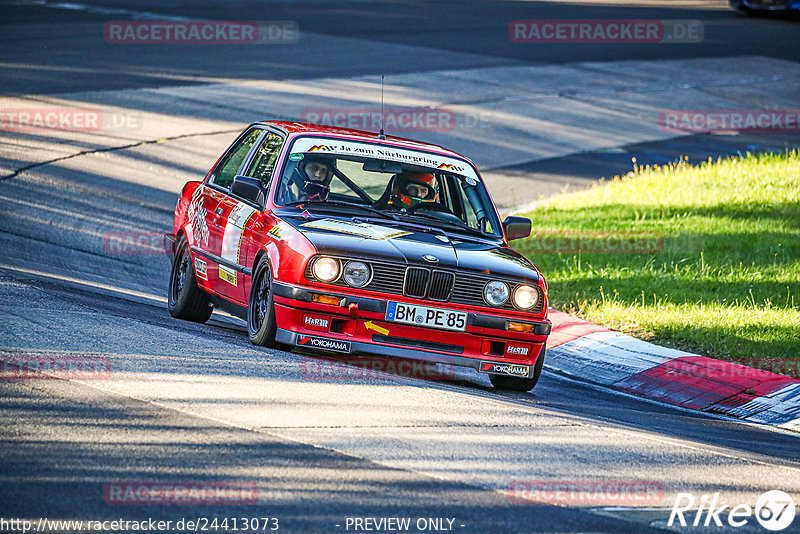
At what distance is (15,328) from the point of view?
7645 millimetres

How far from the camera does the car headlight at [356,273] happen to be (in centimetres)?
780

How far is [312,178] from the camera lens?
889 centimetres

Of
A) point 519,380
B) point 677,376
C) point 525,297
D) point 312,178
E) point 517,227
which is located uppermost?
point 312,178

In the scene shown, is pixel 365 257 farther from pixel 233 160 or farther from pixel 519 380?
pixel 233 160

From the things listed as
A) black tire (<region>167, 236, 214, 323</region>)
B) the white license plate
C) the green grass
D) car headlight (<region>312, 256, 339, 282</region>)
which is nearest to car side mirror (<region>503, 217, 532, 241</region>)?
the white license plate

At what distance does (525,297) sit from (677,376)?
2.14 m

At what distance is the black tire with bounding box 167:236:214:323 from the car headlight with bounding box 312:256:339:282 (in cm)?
213

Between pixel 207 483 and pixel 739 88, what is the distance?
24.9m

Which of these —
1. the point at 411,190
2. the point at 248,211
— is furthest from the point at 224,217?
the point at 411,190

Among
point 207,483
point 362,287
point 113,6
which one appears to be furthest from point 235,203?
point 113,6

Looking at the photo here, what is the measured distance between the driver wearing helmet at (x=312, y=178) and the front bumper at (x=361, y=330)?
3.73 feet

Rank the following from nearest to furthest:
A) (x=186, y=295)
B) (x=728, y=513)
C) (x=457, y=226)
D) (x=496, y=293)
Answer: (x=728, y=513), (x=496, y=293), (x=457, y=226), (x=186, y=295)

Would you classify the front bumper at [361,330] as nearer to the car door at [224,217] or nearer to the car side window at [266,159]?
the car door at [224,217]

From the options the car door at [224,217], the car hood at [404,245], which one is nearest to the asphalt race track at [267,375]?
the car door at [224,217]
